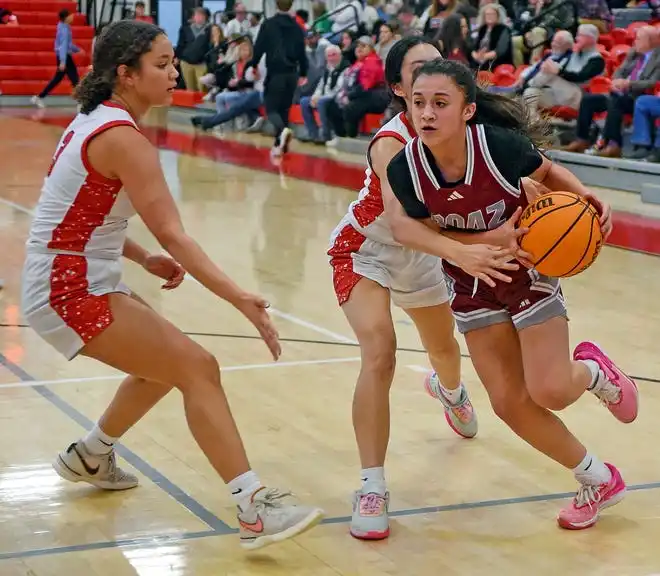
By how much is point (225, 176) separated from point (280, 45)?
2980 mm

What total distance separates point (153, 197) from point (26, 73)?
22.1 meters

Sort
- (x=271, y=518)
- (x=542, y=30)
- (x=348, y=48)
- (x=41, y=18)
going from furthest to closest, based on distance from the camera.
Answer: (x=41, y=18) → (x=348, y=48) → (x=542, y=30) → (x=271, y=518)

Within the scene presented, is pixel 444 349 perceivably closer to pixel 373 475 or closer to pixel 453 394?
pixel 453 394

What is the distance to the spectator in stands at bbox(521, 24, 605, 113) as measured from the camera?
42.8 ft

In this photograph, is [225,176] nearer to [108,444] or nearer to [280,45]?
[280,45]

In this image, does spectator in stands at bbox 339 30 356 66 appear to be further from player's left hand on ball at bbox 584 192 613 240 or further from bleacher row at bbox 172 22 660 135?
player's left hand on ball at bbox 584 192 613 240

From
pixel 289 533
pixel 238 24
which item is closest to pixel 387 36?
pixel 238 24

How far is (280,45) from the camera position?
15.5 meters

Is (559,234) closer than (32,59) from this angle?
Yes

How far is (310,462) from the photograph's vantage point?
Answer: 462 centimetres

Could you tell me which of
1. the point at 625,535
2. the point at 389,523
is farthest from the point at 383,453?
the point at 625,535

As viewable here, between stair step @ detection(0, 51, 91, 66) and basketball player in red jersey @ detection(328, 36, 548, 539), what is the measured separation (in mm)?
21516

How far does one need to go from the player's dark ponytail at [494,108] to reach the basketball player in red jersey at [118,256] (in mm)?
861

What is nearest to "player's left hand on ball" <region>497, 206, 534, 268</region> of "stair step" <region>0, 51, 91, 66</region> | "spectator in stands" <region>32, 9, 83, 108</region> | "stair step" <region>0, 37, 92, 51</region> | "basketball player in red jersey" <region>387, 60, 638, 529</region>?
"basketball player in red jersey" <region>387, 60, 638, 529</region>
